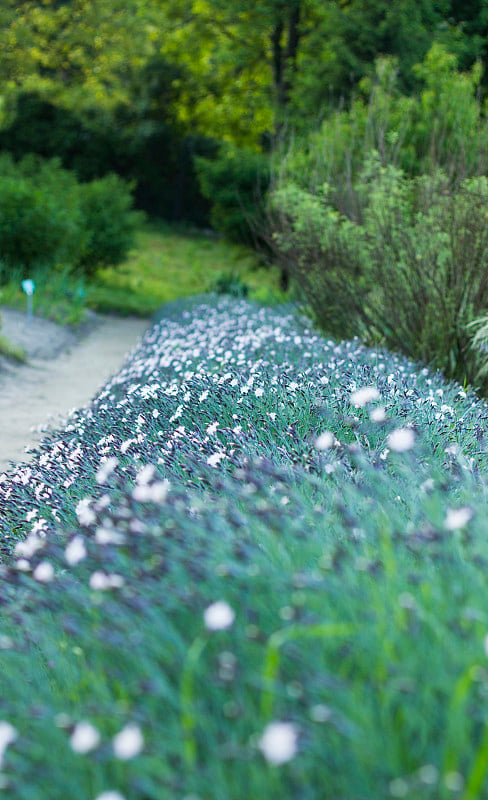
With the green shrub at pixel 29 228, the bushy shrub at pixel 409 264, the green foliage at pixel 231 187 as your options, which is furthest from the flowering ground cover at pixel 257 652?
the green foliage at pixel 231 187

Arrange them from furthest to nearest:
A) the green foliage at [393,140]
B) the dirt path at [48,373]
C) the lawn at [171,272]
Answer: the lawn at [171,272] < the green foliage at [393,140] < the dirt path at [48,373]

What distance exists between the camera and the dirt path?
7.12 m

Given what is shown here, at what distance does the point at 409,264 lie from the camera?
713 centimetres

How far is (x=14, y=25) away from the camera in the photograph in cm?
2811

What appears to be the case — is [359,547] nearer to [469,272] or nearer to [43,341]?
[469,272]

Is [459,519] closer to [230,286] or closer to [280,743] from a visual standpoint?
[280,743]

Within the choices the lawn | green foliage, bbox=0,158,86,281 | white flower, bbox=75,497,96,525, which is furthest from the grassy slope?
white flower, bbox=75,497,96,525

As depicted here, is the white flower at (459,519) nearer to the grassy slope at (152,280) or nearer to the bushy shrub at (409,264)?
the bushy shrub at (409,264)

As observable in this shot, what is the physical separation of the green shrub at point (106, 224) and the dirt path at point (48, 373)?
3173 millimetres

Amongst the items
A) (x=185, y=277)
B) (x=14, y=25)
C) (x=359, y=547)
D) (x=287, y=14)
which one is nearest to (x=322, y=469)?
(x=359, y=547)

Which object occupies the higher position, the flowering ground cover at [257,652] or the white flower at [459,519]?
the white flower at [459,519]

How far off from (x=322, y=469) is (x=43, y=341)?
30.2ft

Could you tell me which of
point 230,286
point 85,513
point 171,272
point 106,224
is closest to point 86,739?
point 85,513

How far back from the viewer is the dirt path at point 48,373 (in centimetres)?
712
